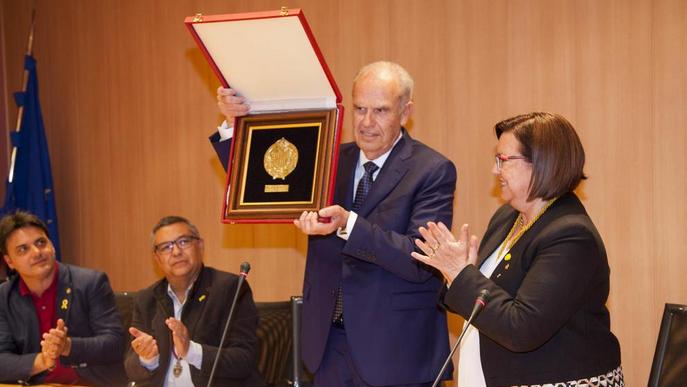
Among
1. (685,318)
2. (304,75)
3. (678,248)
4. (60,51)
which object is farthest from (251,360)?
(60,51)

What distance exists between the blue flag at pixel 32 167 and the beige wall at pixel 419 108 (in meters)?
0.27

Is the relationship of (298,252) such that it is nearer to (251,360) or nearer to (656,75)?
(251,360)

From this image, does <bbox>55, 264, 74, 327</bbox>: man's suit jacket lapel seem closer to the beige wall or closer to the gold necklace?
the beige wall

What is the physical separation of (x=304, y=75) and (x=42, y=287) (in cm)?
199

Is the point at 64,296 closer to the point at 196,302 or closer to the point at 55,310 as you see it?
the point at 55,310

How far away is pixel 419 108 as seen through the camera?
4434mm

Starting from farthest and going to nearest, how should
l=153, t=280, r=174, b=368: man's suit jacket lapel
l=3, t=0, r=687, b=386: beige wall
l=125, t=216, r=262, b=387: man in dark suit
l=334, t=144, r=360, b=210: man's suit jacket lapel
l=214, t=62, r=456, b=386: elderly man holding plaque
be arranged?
l=3, t=0, r=687, b=386: beige wall → l=153, t=280, r=174, b=368: man's suit jacket lapel → l=125, t=216, r=262, b=387: man in dark suit → l=334, t=144, r=360, b=210: man's suit jacket lapel → l=214, t=62, r=456, b=386: elderly man holding plaque

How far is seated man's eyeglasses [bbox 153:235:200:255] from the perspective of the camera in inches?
140

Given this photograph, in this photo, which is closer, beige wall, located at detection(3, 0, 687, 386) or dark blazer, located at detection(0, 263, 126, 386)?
dark blazer, located at detection(0, 263, 126, 386)

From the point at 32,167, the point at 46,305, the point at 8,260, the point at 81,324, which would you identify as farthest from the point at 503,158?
the point at 32,167

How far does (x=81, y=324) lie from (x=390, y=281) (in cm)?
184

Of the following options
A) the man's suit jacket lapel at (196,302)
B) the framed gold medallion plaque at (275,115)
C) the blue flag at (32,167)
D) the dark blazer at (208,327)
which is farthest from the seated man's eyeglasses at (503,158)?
the blue flag at (32,167)

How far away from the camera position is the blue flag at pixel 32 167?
5641 mm

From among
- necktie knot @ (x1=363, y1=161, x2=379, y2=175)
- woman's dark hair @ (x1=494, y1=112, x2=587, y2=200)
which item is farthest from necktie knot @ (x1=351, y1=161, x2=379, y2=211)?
woman's dark hair @ (x1=494, y1=112, x2=587, y2=200)
